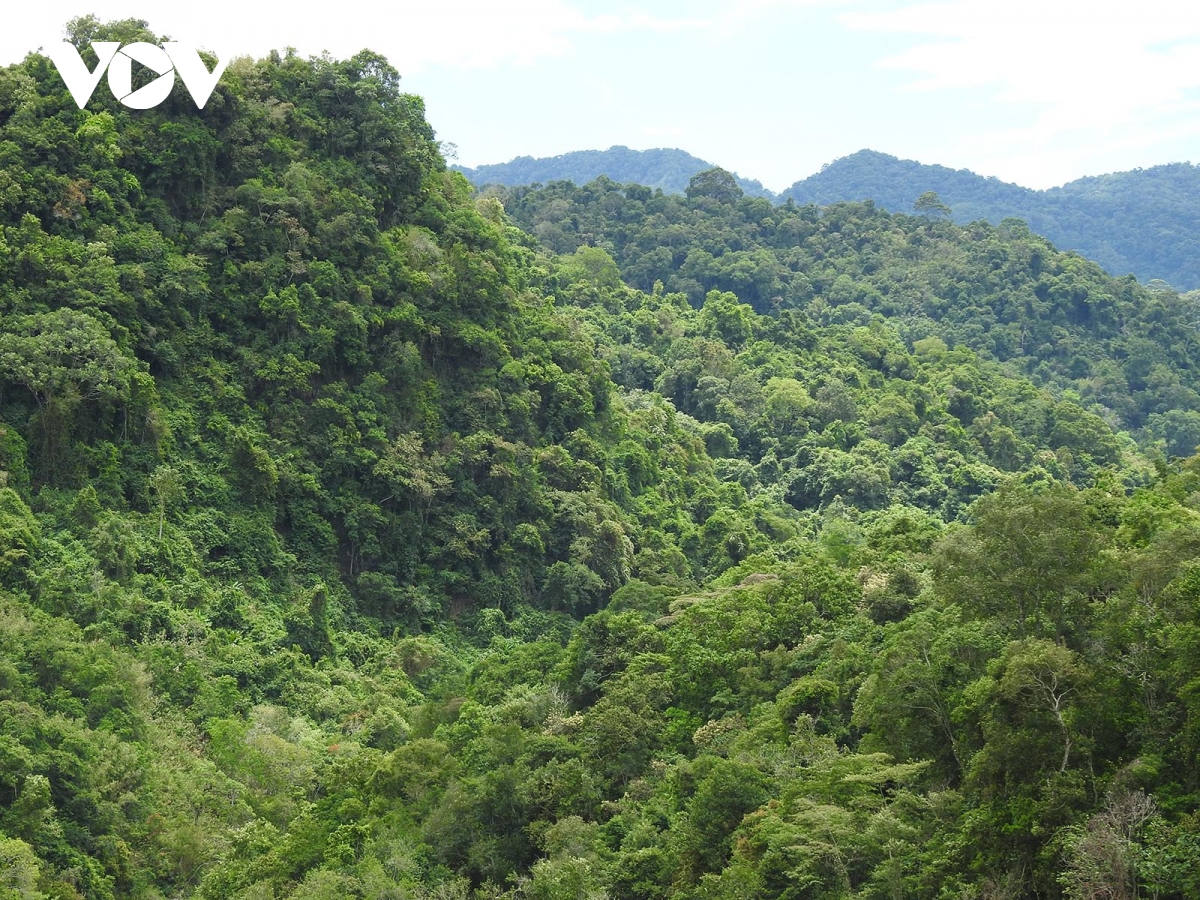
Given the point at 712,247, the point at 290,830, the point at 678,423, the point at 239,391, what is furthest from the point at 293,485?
the point at 712,247

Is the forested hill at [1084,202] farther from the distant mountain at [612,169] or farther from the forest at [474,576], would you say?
the forest at [474,576]

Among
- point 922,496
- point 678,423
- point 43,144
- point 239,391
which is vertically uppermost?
point 43,144

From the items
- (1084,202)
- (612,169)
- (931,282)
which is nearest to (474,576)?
(931,282)

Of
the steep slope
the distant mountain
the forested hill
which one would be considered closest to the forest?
the steep slope

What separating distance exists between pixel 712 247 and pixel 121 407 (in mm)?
51543

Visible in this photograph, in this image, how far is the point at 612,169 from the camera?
185 m

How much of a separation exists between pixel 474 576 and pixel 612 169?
499ft

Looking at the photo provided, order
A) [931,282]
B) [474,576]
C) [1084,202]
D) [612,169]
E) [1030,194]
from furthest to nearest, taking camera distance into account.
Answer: [612,169] < [1030,194] < [1084,202] < [931,282] < [474,576]

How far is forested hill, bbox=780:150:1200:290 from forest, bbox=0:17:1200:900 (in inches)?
3613

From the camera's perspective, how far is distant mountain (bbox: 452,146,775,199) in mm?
177125

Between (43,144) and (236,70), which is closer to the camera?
(43,144)

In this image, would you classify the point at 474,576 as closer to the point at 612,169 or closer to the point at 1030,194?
the point at 1030,194

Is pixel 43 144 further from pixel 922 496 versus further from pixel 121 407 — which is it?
pixel 922 496

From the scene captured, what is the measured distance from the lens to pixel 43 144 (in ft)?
117
